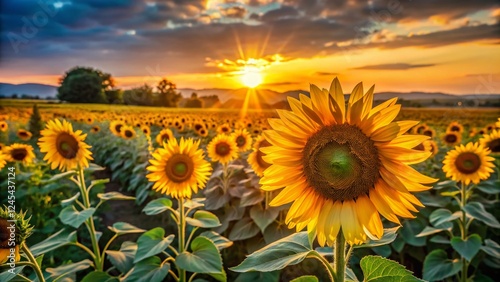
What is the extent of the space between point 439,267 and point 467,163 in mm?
951

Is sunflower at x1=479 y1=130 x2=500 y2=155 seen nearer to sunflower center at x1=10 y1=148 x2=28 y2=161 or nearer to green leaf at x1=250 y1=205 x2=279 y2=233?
green leaf at x1=250 y1=205 x2=279 y2=233

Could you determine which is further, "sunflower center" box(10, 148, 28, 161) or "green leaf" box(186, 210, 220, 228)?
"sunflower center" box(10, 148, 28, 161)

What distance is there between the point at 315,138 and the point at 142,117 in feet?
28.3

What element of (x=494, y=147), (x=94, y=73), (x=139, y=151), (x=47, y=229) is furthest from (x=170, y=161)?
(x=94, y=73)

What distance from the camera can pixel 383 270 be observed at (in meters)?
1.38

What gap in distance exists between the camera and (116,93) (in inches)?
363

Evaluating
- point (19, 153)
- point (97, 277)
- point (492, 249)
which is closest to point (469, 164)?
point (492, 249)

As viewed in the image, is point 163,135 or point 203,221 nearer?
point 203,221

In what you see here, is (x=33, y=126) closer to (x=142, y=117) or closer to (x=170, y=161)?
(x=142, y=117)

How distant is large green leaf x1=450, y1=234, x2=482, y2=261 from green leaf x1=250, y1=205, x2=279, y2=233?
4.69 feet

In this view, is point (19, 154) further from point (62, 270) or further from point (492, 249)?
point (492, 249)

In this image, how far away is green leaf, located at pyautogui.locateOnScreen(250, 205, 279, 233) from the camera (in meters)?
3.74

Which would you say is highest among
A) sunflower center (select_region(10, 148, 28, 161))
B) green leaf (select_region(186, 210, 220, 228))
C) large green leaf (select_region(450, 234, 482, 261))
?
sunflower center (select_region(10, 148, 28, 161))

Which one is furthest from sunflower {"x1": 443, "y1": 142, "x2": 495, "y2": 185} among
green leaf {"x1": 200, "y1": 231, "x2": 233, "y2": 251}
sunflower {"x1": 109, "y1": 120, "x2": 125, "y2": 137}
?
sunflower {"x1": 109, "y1": 120, "x2": 125, "y2": 137}
